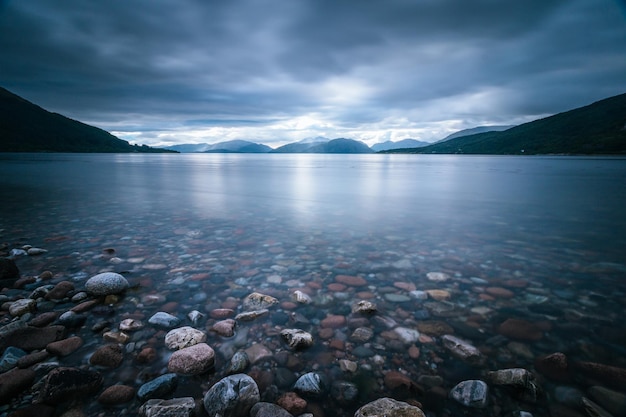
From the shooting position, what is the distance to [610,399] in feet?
10.7

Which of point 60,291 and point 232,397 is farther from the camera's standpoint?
point 60,291

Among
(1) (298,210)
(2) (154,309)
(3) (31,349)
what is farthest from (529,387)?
(1) (298,210)

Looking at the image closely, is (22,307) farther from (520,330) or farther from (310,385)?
(520,330)

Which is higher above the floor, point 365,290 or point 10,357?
point 10,357

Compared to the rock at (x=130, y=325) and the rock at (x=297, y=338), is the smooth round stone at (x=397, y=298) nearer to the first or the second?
the rock at (x=297, y=338)

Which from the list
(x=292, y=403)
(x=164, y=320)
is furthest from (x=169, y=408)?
(x=164, y=320)

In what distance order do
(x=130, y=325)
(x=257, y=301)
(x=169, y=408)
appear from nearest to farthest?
1. (x=169, y=408)
2. (x=130, y=325)
3. (x=257, y=301)

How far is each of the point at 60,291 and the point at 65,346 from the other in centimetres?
209

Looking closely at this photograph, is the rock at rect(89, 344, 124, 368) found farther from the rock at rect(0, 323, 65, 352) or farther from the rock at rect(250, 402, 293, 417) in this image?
the rock at rect(250, 402, 293, 417)

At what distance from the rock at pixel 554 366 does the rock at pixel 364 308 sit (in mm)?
2389

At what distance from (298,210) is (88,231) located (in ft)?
29.3

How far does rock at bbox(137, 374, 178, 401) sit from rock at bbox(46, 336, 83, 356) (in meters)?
1.56

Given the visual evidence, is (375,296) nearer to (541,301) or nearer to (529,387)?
(529,387)

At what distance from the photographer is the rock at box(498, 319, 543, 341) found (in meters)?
4.52
